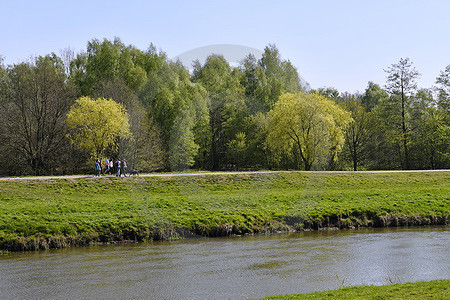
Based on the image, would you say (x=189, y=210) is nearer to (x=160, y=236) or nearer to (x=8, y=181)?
(x=160, y=236)

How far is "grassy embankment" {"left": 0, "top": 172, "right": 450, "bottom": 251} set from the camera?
93.6 feet

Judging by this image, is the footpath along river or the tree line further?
the tree line

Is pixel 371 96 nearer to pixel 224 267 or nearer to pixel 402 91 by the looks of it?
pixel 402 91

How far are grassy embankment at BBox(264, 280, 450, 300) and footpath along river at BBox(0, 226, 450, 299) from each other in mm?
1863

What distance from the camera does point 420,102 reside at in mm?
75938

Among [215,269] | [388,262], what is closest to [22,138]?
[215,269]

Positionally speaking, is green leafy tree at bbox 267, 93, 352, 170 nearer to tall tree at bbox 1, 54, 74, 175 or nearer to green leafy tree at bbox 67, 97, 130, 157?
green leafy tree at bbox 67, 97, 130, 157

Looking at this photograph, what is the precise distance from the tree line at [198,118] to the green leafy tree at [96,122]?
12 centimetres

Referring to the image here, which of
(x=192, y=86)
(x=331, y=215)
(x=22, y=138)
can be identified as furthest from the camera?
(x=192, y=86)

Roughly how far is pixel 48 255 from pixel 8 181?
17.8 meters

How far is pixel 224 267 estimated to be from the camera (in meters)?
20.6

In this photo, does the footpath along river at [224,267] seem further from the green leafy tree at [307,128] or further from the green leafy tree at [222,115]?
the green leafy tree at [222,115]

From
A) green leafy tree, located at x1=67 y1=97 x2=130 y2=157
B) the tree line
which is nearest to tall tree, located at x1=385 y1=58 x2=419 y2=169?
the tree line

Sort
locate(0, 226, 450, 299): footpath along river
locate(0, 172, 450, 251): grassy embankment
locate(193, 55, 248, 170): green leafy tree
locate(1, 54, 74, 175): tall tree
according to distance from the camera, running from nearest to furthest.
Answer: locate(0, 226, 450, 299): footpath along river < locate(0, 172, 450, 251): grassy embankment < locate(1, 54, 74, 175): tall tree < locate(193, 55, 248, 170): green leafy tree
